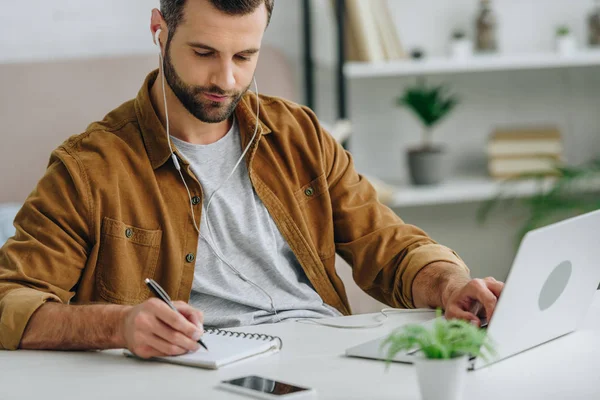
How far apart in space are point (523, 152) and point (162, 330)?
2.06 metres

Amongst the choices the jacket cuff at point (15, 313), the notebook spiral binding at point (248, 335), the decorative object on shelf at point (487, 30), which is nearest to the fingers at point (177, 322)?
the notebook spiral binding at point (248, 335)

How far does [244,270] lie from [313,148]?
10.9 inches

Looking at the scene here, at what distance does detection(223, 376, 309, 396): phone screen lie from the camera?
98 cm

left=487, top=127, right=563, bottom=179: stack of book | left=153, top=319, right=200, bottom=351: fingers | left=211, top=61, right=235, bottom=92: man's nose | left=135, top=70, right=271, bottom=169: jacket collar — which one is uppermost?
left=211, top=61, right=235, bottom=92: man's nose

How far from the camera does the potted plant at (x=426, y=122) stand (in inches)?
112

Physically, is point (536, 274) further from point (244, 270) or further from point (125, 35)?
point (125, 35)

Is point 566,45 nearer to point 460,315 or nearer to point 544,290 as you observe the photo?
point 460,315

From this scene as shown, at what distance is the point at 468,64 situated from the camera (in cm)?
285

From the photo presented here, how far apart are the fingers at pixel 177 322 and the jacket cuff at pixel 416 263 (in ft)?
1.68

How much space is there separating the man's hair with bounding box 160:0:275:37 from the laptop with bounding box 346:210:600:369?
0.63 meters

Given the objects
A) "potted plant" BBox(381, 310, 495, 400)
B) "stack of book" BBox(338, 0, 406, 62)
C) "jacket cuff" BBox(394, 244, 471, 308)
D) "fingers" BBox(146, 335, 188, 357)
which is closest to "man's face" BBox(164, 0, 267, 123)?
"jacket cuff" BBox(394, 244, 471, 308)

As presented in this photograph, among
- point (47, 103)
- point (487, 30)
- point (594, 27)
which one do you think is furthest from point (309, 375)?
point (594, 27)

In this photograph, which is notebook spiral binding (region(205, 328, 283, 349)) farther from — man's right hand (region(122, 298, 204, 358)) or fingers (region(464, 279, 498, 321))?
fingers (region(464, 279, 498, 321))

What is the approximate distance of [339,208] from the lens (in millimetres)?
1680
